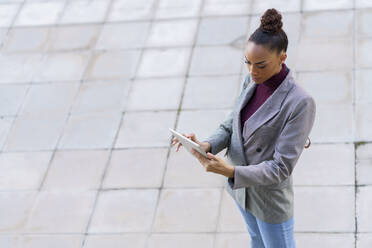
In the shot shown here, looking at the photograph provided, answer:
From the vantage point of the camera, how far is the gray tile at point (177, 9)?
720cm

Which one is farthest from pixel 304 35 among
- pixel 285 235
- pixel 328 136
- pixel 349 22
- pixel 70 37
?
pixel 285 235

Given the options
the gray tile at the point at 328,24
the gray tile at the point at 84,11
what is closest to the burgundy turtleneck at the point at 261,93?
the gray tile at the point at 328,24

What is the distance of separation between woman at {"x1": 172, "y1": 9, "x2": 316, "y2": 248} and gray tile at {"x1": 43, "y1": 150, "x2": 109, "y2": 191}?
214 centimetres

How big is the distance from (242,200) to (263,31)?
1.00 m

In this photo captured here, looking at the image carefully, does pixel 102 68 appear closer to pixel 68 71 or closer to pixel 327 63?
pixel 68 71

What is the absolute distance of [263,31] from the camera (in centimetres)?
293

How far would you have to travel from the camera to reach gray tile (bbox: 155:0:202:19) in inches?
284

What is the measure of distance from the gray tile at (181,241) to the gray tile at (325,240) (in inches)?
25.8

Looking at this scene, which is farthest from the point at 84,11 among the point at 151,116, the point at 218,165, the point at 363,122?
the point at 218,165

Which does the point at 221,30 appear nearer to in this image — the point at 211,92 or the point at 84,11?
the point at 211,92

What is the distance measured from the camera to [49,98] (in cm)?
636

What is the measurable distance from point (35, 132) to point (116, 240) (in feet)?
5.47

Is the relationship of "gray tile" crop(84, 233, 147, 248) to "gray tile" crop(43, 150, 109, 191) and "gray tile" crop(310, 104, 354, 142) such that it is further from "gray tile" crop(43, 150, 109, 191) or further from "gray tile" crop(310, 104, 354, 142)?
"gray tile" crop(310, 104, 354, 142)

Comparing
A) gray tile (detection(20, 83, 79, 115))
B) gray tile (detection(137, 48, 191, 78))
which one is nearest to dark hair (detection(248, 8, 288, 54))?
gray tile (detection(137, 48, 191, 78))
